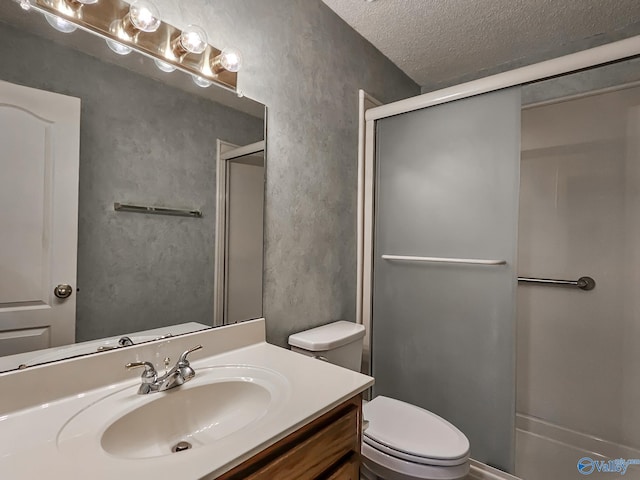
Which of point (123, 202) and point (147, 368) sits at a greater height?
point (123, 202)

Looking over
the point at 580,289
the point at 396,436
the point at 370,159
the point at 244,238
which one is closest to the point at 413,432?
the point at 396,436

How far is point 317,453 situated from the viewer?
825 mm

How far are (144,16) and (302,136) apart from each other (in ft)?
2.43

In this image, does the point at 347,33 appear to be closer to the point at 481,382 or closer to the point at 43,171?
the point at 43,171

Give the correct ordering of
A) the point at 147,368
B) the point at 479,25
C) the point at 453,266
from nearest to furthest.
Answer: the point at 147,368, the point at 453,266, the point at 479,25

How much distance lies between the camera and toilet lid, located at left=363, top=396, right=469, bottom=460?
3.99 ft

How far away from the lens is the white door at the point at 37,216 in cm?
81

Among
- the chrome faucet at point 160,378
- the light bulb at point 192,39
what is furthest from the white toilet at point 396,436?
the light bulb at point 192,39

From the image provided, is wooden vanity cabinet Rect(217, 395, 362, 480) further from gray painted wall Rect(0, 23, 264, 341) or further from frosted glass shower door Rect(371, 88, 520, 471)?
frosted glass shower door Rect(371, 88, 520, 471)

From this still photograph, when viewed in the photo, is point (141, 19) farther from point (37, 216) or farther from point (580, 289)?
point (580, 289)

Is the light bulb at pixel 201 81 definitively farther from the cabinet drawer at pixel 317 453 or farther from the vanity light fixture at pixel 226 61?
the cabinet drawer at pixel 317 453

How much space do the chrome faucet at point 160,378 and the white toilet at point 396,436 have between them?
572 mm

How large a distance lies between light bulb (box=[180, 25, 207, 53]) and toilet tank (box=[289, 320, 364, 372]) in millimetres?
1149

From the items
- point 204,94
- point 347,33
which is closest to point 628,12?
point 347,33
